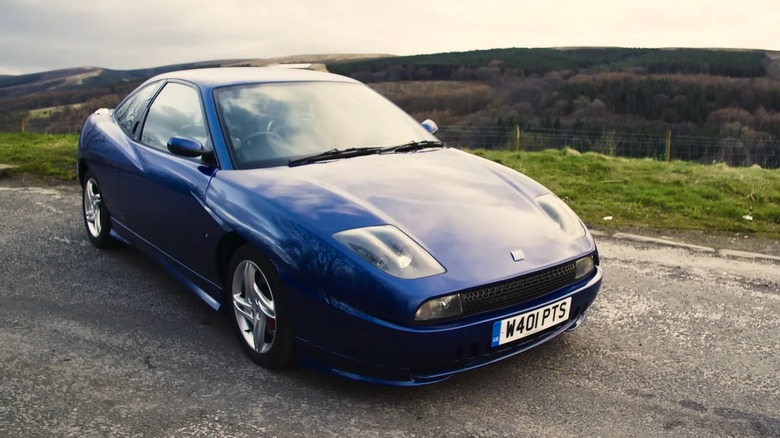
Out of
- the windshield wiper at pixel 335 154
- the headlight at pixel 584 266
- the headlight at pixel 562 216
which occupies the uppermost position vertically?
the windshield wiper at pixel 335 154

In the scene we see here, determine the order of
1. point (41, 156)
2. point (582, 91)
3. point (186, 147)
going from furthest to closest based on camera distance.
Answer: point (582, 91), point (41, 156), point (186, 147)

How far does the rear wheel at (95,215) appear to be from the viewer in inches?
218

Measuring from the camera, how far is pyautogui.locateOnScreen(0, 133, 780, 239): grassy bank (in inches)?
281

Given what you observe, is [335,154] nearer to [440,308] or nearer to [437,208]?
[437,208]

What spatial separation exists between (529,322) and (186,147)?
2.08 meters

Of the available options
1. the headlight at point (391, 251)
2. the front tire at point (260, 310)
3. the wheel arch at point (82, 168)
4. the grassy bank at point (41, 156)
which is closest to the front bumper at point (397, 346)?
the front tire at point (260, 310)

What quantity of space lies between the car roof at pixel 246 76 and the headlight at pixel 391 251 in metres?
1.76

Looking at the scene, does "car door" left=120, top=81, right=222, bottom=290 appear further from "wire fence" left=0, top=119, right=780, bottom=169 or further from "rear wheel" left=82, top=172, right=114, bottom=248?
"wire fence" left=0, top=119, right=780, bottom=169

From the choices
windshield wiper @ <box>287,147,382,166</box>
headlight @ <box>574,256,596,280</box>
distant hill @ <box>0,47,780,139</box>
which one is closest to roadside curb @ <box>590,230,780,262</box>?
headlight @ <box>574,256,596,280</box>

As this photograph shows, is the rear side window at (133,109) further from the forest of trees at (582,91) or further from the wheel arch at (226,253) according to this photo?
the forest of trees at (582,91)

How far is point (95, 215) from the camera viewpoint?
227 inches

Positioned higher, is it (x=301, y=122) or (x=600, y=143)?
(x=301, y=122)

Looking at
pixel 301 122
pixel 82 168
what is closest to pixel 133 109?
pixel 82 168

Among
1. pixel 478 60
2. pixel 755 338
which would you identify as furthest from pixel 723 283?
pixel 478 60
